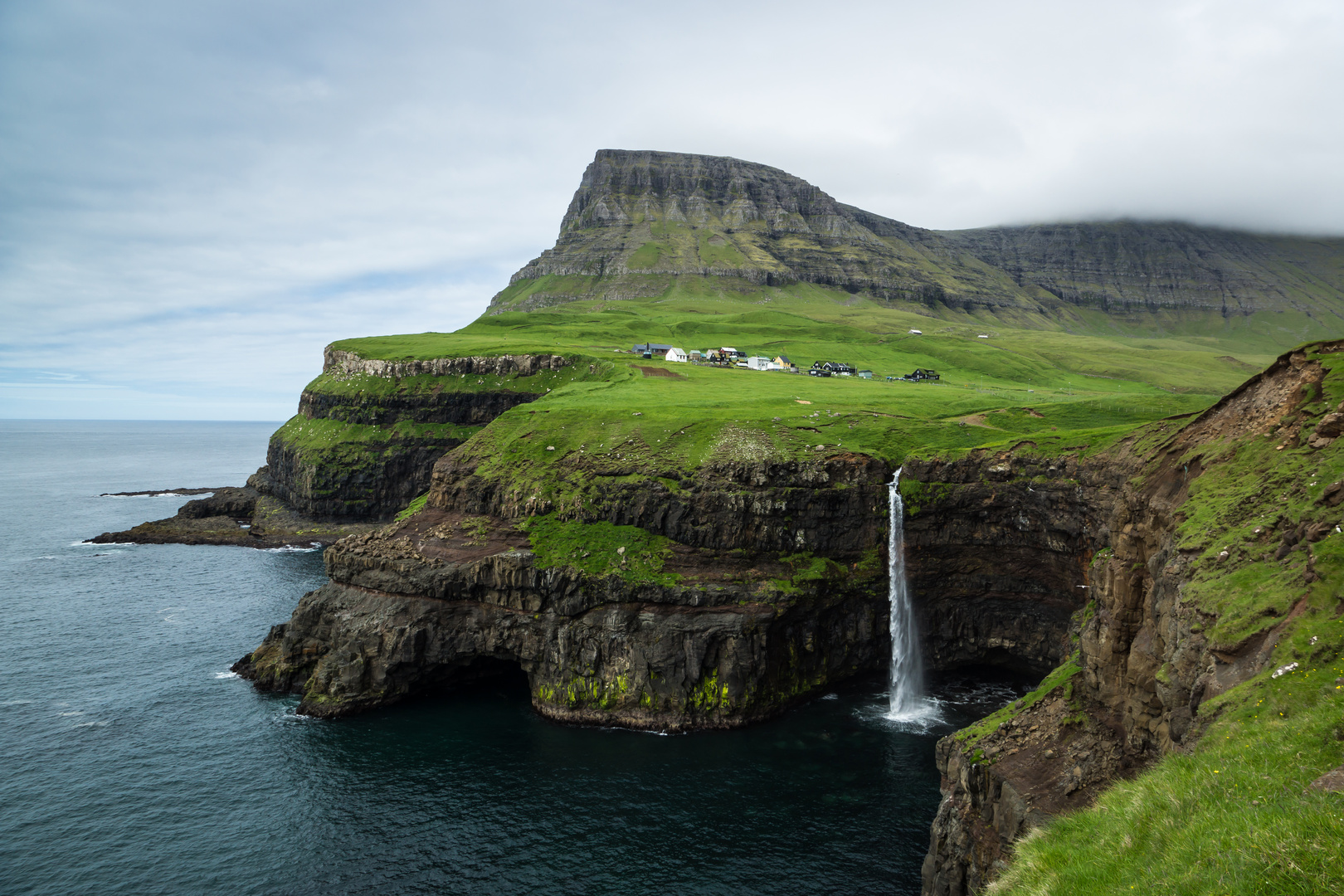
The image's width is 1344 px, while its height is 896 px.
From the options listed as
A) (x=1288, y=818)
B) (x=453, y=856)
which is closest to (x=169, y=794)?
(x=453, y=856)

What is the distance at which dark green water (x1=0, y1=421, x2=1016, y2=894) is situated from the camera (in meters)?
41.9

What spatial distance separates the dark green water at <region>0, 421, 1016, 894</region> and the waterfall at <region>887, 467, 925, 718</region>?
8.70ft

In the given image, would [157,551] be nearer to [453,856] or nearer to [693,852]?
[453,856]

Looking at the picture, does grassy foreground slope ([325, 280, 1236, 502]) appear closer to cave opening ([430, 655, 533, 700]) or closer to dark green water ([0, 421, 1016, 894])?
cave opening ([430, 655, 533, 700])

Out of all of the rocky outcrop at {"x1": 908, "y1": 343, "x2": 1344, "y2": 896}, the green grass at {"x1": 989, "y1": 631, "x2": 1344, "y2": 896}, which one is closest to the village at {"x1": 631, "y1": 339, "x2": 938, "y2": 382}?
the rocky outcrop at {"x1": 908, "y1": 343, "x2": 1344, "y2": 896}

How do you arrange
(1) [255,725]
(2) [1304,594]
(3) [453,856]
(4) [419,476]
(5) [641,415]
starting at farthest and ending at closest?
(4) [419,476] < (5) [641,415] < (1) [255,725] < (3) [453,856] < (2) [1304,594]

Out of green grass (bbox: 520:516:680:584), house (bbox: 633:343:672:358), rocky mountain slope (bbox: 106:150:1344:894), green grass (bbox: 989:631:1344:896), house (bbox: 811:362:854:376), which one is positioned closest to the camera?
green grass (bbox: 989:631:1344:896)

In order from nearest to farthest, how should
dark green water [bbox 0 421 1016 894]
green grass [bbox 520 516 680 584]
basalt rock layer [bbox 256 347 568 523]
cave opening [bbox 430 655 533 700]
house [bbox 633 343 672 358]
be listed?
dark green water [bbox 0 421 1016 894] → green grass [bbox 520 516 680 584] → cave opening [bbox 430 655 533 700] → basalt rock layer [bbox 256 347 568 523] → house [bbox 633 343 672 358]

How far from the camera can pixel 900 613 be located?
68.2 m

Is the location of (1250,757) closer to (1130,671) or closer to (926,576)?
(1130,671)

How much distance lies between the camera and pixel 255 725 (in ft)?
199

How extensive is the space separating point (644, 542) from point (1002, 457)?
34.3m

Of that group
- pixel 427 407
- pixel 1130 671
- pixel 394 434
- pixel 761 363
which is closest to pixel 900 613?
pixel 1130 671

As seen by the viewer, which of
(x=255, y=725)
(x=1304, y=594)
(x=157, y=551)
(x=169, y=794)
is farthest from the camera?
(x=157, y=551)
